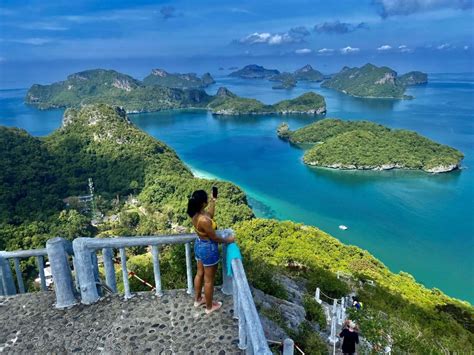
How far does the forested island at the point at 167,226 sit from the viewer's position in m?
8.52

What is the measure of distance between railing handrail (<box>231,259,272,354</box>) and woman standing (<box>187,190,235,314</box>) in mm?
394

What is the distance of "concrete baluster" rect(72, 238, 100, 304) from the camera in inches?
167

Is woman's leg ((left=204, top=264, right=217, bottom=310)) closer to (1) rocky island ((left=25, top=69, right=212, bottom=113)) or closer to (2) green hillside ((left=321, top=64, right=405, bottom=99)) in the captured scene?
(1) rocky island ((left=25, top=69, right=212, bottom=113))

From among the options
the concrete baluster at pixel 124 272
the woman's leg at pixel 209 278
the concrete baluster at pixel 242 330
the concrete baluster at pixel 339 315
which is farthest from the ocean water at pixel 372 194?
the concrete baluster at pixel 124 272

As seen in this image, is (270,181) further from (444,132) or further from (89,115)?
(444,132)

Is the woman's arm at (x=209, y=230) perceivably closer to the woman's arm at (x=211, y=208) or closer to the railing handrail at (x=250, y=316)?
the woman's arm at (x=211, y=208)

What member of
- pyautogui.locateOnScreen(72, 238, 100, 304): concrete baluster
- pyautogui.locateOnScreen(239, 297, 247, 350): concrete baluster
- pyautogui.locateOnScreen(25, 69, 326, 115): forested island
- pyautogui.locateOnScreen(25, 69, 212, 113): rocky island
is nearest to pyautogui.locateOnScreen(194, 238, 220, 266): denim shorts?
pyautogui.locateOnScreen(239, 297, 247, 350): concrete baluster

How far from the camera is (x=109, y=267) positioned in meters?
4.52

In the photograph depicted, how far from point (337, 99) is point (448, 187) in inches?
4746

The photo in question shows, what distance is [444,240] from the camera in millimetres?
35875

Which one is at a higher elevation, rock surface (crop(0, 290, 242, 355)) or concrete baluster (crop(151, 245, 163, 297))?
concrete baluster (crop(151, 245, 163, 297))

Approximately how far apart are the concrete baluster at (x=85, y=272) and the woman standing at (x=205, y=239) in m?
1.39

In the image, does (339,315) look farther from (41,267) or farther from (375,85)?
(375,85)

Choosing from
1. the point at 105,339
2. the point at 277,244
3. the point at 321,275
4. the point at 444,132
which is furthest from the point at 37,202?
the point at 444,132
